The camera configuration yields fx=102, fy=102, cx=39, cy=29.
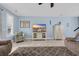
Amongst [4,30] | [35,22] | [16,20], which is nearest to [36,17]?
[35,22]

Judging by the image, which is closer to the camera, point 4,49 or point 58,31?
point 4,49

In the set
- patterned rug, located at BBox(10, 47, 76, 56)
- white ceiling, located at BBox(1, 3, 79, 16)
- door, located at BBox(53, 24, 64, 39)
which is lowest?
patterned rug, located at BBox(10, 47, 76, 56)

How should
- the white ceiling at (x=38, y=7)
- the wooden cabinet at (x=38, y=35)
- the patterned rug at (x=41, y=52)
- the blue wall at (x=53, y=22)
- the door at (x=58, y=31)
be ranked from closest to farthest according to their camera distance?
the patterned rug at (x=41, y=52) < the white ceiling at (x=38, y=7) < the blue wall at (x=53, y=22) < the wooden cabinet at (x=38, y=35) < the door at (x=58, y=31)

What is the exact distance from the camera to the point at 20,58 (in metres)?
0.69

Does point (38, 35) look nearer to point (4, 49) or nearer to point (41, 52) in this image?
point (41, 52)

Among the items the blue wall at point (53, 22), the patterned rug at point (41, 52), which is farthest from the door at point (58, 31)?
the patterned rug at point (41, 52)

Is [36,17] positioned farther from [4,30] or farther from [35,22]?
[4,30]

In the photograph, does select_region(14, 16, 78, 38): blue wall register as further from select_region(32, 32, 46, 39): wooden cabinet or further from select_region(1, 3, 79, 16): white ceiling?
select_region(1, 3, 79, 16): white ceiling

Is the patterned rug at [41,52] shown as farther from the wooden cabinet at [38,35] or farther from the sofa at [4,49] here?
the wooden cabinet at [38,35]

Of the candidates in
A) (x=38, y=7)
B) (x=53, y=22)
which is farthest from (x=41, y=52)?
(x=53, y=22)

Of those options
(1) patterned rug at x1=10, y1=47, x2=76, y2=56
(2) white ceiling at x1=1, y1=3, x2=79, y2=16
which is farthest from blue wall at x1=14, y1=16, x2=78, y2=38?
(1) patterned rug at x1=10, y1=47, x2=76, y2=56

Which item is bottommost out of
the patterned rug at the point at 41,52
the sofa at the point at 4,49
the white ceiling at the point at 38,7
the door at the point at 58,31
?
the patterned rug at the point at 41,52

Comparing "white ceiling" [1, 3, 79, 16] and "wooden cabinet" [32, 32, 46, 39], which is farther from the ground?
"white ceiling" [1, 3, 79, 16]

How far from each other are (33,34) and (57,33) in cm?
185
